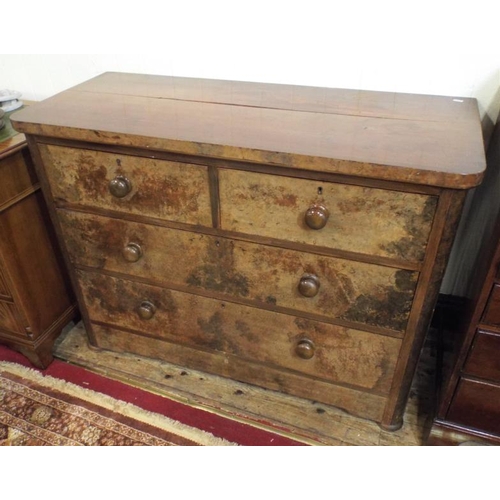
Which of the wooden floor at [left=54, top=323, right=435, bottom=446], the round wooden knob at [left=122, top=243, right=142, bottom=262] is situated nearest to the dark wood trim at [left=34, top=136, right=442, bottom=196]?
the round wooden knob at [left=122, top=243, right=142, bottom=262]

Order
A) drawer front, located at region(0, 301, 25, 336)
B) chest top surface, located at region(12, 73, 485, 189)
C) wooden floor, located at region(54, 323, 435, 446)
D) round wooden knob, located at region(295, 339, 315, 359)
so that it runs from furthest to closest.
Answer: drawer front, located at region(0, 301, 25, 336), wooden floor, located at region(54, 323, 435, 446), round wooden knob, located at region(295, 339, 315, 359), chest top surface, located at region(12, 73, 485, 189)

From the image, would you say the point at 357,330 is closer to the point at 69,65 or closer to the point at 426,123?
the point at 426,123

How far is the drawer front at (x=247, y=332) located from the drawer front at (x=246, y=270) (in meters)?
0.05

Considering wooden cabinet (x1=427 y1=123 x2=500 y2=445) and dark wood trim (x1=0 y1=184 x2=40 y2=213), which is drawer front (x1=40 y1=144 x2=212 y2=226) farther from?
wooden cabinet (x1=427 y1=123 x2=500 y2=445)

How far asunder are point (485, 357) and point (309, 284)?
0.46 metres

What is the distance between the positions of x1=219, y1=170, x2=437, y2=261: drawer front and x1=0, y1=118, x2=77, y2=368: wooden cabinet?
69 cm

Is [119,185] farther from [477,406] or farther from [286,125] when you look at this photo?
[477,406]

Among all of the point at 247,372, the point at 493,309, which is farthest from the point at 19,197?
the point at 493,309

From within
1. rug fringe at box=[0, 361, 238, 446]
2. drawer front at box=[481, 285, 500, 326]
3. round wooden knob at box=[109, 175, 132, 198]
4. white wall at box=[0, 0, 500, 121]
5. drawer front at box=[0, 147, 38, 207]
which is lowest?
rug fringe at box=[0, 361, 238, 446]

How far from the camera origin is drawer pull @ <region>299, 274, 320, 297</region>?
115 cm

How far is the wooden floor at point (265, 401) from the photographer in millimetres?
1385

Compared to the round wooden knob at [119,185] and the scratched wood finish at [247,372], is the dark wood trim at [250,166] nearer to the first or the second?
the round wooden knob at [119,185]

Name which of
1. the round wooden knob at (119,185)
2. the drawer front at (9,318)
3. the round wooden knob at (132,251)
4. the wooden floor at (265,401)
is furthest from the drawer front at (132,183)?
the wooden floor at (265,401)

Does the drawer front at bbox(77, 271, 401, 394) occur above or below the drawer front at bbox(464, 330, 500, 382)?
below
